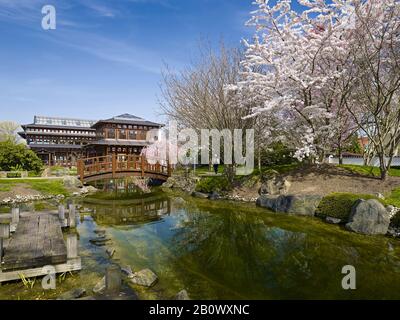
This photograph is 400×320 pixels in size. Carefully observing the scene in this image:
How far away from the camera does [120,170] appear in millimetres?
22484

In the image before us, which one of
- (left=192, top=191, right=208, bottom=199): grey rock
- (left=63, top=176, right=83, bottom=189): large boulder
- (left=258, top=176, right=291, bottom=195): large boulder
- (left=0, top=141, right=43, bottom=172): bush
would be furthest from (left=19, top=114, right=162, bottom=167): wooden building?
(left=258, top=176, right=291, bottom=195): large boulder

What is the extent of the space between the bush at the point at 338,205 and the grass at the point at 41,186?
1678 centimetres

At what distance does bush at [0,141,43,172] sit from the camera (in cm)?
2557

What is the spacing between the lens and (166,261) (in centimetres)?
746

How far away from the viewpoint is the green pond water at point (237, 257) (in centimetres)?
577

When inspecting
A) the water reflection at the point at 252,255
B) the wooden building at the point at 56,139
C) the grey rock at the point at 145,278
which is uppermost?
the wooden building at the point at 56,139

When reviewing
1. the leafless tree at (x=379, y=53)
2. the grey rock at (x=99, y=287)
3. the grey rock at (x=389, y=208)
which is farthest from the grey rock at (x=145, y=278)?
the leafless tree at (x=379, y=53)

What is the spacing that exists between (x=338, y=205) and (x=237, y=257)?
6242 millimetres

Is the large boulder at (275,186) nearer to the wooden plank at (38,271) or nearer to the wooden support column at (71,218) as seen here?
the wooden support column at (71,218)

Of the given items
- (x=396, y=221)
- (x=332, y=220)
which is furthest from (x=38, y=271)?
(x=396, y=221)
